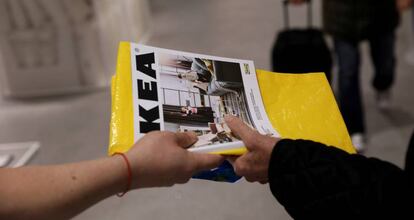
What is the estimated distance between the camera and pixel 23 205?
68 cm

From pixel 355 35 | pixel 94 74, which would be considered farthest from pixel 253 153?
pixel 94 74

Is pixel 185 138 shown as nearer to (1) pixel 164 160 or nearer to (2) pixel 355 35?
(1) pixel 164 160

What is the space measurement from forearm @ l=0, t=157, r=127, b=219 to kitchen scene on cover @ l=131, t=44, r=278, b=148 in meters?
0.14

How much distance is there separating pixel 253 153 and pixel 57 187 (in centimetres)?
32

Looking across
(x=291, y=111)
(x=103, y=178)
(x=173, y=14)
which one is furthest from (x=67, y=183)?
(x=173, y=14)

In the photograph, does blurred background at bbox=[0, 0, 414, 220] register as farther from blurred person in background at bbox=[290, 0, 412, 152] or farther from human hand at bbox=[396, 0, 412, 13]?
human hand at bbox=[396, 0, 412, 13]

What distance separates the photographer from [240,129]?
84 centimetres

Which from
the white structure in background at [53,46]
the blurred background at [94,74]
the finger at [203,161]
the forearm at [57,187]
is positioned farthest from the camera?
the white structure in background at [53,46]

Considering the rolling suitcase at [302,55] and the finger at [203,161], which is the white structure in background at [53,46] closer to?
the rolling suitcase at [302,55]

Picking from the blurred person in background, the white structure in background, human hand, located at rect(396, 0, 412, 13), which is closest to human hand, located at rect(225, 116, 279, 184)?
the blurred person in background

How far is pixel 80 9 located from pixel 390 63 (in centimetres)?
187

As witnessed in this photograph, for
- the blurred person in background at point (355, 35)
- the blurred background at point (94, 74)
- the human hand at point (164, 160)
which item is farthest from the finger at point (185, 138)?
the blurred person in background at point (355, 35)

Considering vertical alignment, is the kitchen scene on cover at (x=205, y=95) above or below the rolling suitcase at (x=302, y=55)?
above

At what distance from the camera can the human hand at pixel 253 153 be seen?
0.82m
